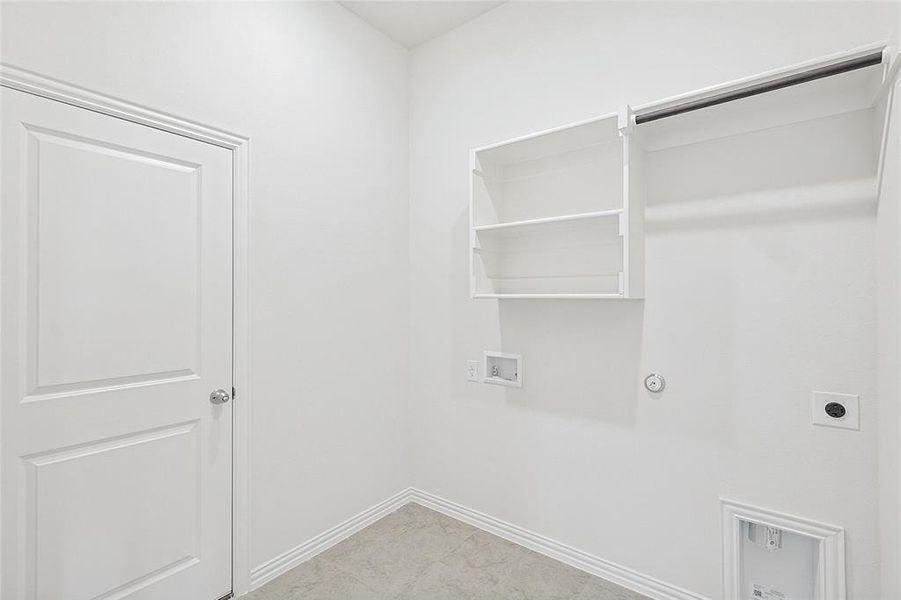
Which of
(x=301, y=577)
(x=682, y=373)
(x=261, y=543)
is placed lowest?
(x=301, y=577)

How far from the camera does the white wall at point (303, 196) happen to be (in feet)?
5.50

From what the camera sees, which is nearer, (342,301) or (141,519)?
(141,519)

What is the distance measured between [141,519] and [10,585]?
36cm

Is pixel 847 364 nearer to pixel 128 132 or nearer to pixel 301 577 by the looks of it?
pixel 301 577

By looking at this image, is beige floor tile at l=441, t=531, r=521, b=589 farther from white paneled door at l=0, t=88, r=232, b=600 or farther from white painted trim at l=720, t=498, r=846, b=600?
white paneled door at l=0, t=88, r=232, b=600

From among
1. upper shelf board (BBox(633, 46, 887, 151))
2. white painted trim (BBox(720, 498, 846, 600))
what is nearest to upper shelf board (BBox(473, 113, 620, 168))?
upper shelf board (BBox(633, 46, 887, 151))

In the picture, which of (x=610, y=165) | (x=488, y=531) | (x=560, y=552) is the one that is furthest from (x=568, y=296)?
(x=488, y=531)

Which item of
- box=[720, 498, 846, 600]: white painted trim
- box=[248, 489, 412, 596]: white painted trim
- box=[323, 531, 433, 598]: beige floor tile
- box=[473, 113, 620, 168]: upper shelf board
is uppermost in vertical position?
box=[473, 113, 620, 168]: upper shelf board

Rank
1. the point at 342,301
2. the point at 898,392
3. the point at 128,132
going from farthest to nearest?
the point at 342,301 < the point at 128,132 < the point at 898,392

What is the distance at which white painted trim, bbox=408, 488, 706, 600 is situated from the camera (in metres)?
1.91

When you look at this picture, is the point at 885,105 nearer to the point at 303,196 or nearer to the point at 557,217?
the point at 557,217

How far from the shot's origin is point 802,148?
1604mm

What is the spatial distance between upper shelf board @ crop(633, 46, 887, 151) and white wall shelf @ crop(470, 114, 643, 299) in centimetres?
17

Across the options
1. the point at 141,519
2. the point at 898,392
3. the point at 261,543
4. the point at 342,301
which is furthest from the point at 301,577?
the point at 898,392
